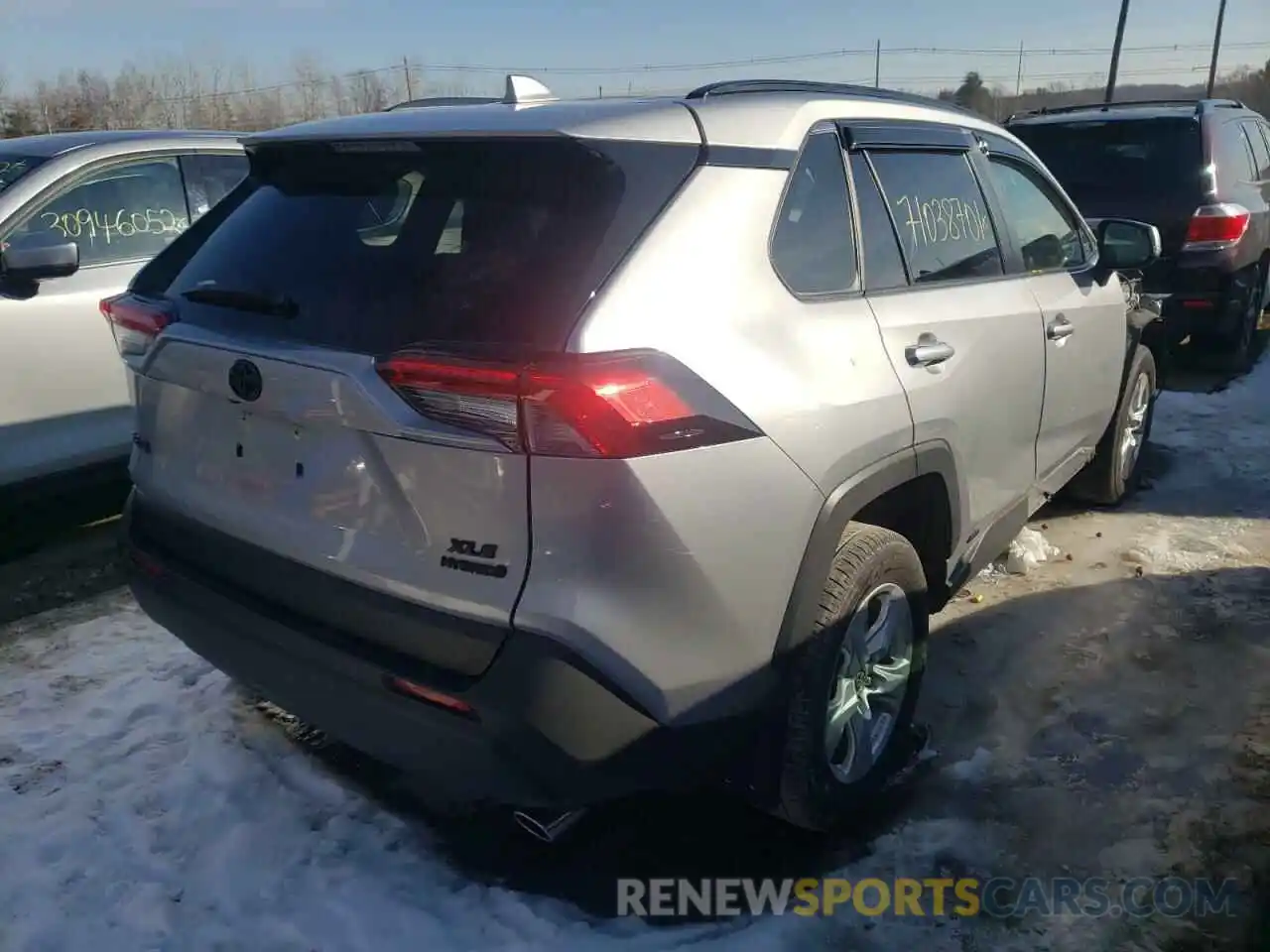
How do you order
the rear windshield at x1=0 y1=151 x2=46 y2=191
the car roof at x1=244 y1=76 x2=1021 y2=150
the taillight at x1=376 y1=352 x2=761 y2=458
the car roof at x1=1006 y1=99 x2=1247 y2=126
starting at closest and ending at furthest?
the taillight at x1=376 y1=352 x2=761 y2=458, the car roof at x1=244 y1=76 x2=1021 y2=150, the rear windshield at x1=0 y1=151 x2=46 y2=191, the car roof at x1=1006 y1=99 x2=1247 y2=126

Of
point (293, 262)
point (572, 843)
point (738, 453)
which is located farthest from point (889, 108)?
point (572, 843)

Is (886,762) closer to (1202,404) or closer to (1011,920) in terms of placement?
(1011,920)

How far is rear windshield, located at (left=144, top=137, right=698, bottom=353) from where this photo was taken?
2.01 meters

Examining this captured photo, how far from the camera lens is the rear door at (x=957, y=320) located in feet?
9.07

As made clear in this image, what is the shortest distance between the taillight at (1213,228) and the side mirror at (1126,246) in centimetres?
309

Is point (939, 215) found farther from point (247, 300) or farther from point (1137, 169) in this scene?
point (1137, 169)

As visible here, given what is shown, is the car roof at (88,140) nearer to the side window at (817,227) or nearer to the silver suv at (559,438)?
the silver suv at (559,438)

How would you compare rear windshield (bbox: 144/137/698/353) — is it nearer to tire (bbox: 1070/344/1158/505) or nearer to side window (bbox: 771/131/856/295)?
side window (bbox: 771/131/856/295)

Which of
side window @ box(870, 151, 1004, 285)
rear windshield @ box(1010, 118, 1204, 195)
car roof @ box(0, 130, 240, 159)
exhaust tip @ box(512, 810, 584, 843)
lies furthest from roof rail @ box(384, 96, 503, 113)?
rear windshield @ box(1010, 118, 1204, 195)

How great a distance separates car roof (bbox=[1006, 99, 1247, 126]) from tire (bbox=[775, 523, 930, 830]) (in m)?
5.93

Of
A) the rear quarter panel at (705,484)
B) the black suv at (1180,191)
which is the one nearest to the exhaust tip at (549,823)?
the rear quarter panel at (705,484)

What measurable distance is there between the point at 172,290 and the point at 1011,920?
2618 millimetres

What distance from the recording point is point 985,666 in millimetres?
3654

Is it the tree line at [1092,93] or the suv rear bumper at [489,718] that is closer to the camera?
the suv rear bumper at [489,718]
